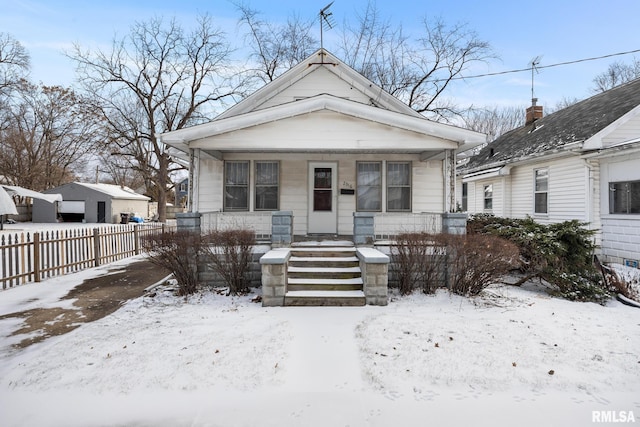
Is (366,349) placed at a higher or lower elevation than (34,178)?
lower

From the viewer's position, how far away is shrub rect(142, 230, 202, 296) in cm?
678

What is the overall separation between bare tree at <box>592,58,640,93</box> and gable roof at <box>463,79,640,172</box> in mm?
21098

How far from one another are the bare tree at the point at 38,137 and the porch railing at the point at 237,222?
3156cm

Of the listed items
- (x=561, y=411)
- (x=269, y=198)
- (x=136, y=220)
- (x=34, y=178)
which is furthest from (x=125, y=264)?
(x=34, y=178)

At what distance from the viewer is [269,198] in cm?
984

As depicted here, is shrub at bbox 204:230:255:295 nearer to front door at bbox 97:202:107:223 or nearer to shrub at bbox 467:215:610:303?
shrub at bbox 467:215:610:303

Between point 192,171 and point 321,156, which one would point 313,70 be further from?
point 192,171

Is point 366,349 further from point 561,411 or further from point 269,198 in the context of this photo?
point 269,198

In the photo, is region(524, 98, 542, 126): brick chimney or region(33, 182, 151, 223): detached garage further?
region(33, 182, 151, 223): detached garage

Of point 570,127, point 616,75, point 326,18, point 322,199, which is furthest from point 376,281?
point 616,75

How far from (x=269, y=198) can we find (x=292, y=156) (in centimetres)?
134

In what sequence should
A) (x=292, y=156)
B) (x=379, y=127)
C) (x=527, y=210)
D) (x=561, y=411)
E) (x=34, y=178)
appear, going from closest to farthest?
(x=561, y=411)
(x=379, y=127)
(x=292, y=156)
(x=527, y=210)
(x=34, y=178)

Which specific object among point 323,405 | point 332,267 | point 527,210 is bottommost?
point 323,405

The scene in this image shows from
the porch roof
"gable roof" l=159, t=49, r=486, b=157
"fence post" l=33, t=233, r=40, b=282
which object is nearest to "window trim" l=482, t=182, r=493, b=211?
"gable roof" l=159, t=49, r=486, b=157
